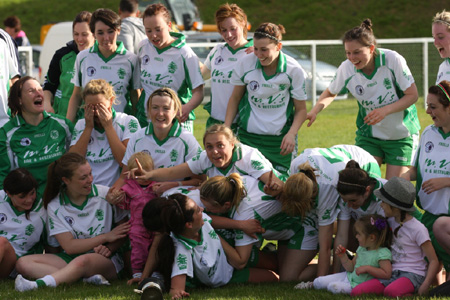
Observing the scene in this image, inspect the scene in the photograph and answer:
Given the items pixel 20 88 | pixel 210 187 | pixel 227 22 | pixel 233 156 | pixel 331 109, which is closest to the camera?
pixel 210 187

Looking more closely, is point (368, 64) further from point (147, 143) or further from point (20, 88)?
point (20, 88)

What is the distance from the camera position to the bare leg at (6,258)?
18.2 ft

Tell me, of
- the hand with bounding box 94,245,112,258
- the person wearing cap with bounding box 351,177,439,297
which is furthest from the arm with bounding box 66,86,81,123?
the person wearing cap with bounding box 351,177,439,297

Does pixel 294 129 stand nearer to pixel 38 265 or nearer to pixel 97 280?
pixel 97 280

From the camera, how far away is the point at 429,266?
4926mm

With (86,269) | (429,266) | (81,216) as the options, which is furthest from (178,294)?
(429,266)

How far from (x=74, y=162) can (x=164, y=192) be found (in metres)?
0.73

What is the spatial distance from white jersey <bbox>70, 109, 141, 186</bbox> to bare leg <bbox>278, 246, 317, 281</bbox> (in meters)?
1.66

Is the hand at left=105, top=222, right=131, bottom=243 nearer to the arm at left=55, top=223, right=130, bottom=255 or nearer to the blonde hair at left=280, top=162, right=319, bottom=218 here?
the arm at left=55, top=223, right=130, bottom=255

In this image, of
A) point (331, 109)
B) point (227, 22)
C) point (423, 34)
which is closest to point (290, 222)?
point (227, 22)

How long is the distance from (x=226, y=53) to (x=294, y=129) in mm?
1114

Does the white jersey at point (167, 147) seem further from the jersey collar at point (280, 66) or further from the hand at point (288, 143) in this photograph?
the jersey collar at point (280, 66)

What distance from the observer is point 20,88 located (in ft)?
20.3

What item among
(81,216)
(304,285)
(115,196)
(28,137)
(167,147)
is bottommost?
(304,285)
